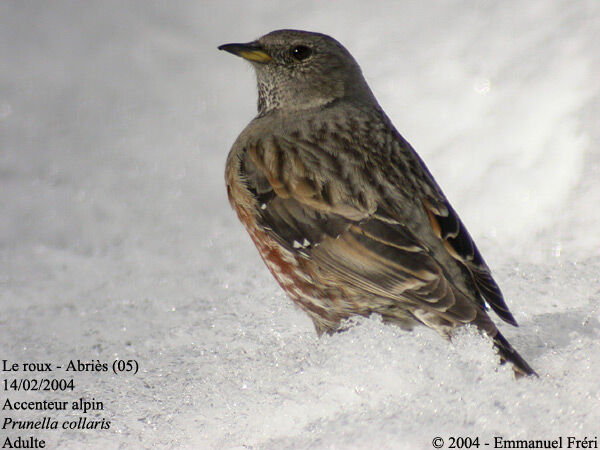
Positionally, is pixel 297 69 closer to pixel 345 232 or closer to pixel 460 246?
pixel 345 232

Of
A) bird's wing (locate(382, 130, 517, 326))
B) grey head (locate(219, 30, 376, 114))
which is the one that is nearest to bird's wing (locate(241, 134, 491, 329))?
bird's wing (locate(382, 130, 517, 326))

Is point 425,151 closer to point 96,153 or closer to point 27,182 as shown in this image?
point 96,153

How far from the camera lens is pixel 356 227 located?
3.40 meters

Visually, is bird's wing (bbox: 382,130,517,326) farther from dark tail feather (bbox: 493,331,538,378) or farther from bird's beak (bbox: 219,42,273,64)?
bird's beak (bbox: 219,42,273,64)

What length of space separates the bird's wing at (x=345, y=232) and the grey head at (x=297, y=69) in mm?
543

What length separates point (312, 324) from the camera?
4148 mm

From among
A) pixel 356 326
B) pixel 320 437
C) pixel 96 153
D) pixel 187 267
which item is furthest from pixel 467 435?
pixel 96 153

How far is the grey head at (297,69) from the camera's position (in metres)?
4.32

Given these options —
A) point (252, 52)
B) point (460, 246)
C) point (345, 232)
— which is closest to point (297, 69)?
point (252, 52)

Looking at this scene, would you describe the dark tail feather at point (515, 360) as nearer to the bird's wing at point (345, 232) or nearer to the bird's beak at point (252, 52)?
the bird's wing at point (345, 232)

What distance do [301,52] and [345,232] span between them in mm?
1415

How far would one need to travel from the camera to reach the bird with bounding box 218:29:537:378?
3252 mm

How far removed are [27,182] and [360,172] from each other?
3639 millimetres

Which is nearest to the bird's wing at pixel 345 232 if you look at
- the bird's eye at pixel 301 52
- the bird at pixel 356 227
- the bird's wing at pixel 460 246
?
the bird at pixel 356 227
